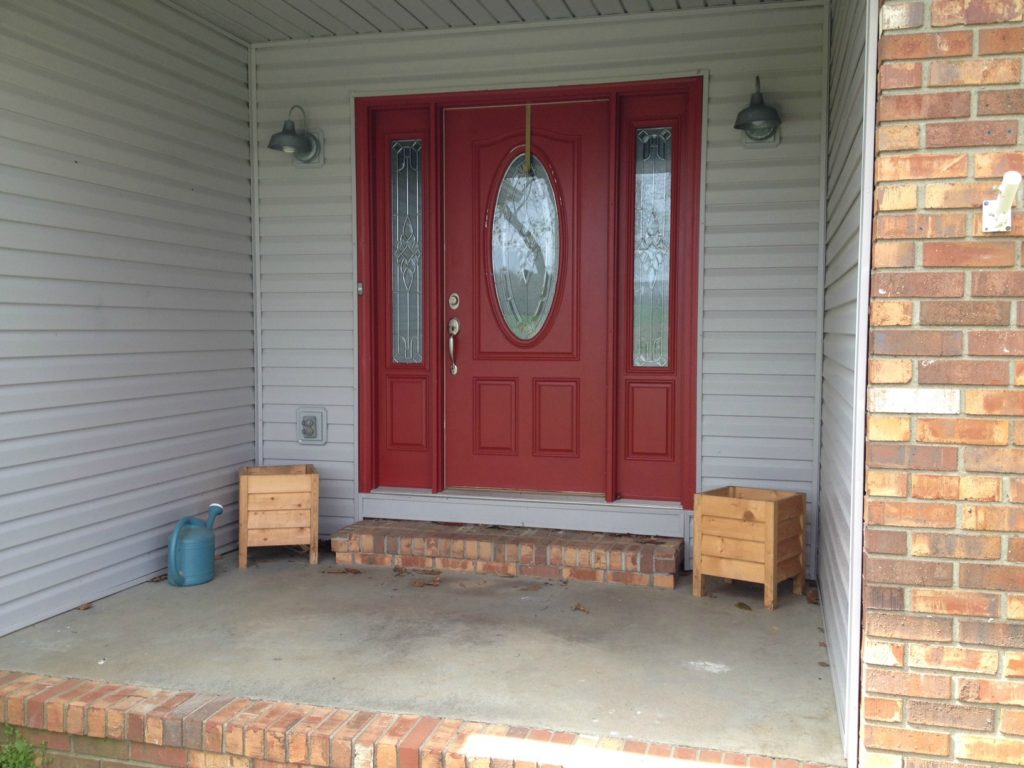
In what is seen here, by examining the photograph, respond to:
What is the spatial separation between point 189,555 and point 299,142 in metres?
2.13

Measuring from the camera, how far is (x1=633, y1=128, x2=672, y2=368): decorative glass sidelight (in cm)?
453

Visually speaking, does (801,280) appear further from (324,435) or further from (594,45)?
(324,435)

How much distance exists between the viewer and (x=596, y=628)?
3.57 m

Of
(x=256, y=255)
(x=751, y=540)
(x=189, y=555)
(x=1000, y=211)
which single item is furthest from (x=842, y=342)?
(x=256, y=255)

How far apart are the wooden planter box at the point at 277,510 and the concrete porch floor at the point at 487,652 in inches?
8.2

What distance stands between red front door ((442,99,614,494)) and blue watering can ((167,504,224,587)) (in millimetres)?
1317

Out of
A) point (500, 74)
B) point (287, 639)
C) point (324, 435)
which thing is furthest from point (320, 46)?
point (287, 639)

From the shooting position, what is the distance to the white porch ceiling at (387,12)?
429 centimetres

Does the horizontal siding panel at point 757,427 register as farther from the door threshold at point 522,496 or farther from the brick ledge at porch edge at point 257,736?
the brick ledge at porch edge at point 257,736

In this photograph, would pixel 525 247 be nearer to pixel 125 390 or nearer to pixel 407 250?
pixel 407 250

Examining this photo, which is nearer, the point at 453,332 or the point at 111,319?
the point at 111,319

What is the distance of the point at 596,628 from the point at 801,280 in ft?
6.13

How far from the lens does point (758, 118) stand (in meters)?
4.04

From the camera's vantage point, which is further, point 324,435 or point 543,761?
point 324,435
